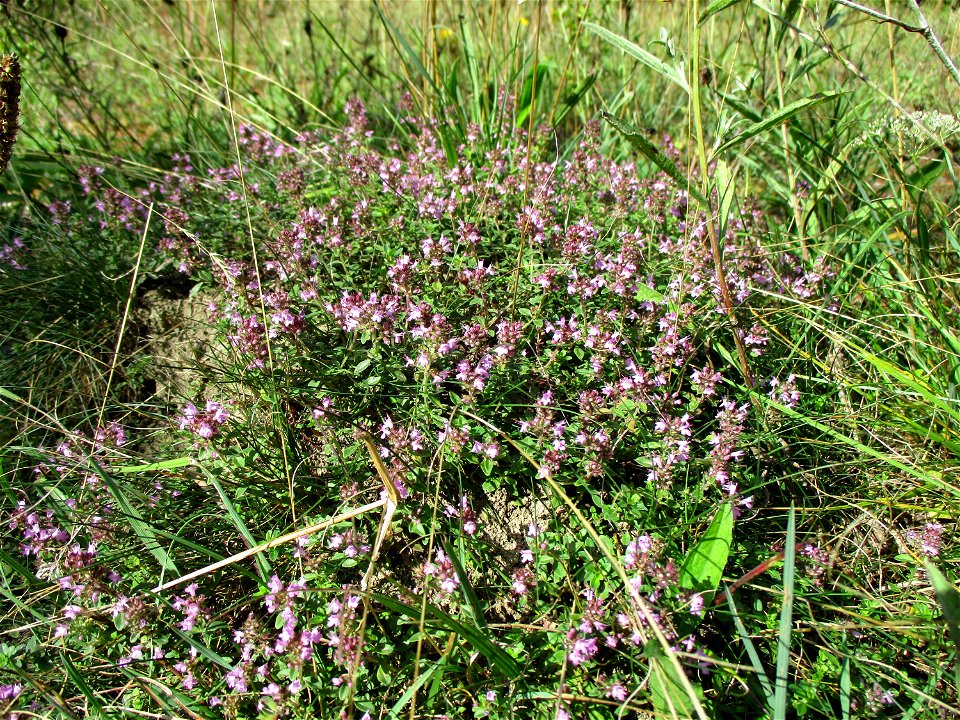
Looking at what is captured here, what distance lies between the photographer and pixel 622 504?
2.23 m

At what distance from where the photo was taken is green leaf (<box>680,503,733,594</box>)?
196cm

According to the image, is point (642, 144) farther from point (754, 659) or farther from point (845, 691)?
point (845, 691)

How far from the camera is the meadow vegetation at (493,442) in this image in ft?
6.45

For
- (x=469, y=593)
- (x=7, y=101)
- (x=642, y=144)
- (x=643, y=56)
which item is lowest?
(x=469, y=593)

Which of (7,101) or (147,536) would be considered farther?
(147,536)

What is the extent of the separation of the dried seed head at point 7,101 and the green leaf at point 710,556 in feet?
8.03

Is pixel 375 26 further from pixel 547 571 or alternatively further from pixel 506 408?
pixel 547 571

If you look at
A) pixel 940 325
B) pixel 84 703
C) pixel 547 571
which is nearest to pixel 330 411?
pixel 547 571

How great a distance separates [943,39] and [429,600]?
13.9 feet

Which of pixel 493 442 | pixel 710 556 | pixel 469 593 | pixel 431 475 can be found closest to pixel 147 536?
pixel 431 475

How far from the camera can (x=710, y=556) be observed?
6.48 ft

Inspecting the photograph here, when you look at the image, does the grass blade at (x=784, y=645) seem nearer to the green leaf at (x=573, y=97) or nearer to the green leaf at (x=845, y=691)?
the green leaf at (x=845, y=691)

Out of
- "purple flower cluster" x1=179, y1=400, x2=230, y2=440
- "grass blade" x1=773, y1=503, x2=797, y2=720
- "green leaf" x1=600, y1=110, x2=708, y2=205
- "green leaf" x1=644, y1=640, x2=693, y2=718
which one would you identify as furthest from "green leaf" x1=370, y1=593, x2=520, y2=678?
"green leaf" x1=600, y1=110, x2=708, y2=205

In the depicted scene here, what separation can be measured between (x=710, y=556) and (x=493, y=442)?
2.63 ft
